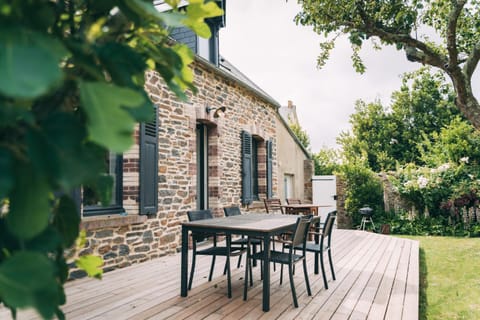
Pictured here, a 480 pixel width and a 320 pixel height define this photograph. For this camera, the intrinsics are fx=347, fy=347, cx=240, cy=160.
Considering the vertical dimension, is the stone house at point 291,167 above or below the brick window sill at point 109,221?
above

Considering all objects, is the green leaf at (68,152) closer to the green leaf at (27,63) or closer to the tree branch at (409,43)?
the green leaf at (27,63)

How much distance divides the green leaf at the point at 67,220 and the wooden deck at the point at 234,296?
8.48 feet

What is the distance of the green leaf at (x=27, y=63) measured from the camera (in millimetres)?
457

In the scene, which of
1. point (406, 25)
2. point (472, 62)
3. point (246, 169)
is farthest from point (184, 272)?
point (472, 62)

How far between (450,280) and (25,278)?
5.83 meters

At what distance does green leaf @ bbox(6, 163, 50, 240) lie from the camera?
53 cm

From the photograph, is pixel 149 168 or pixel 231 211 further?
pixel 149 168

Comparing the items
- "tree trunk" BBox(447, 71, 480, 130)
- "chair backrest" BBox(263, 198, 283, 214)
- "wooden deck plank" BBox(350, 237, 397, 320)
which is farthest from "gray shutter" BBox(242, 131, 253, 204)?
"tree trunk" BBox(447, 71, 480, 130)

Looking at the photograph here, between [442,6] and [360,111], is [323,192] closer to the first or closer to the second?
[442,6]

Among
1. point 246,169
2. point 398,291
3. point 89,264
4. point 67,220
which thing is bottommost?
point 398,291

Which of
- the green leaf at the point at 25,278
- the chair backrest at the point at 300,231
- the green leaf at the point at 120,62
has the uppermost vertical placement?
the green leaf at the point at 120,62

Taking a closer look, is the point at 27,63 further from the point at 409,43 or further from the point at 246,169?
the point at 246,169

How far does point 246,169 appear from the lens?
8.25 m

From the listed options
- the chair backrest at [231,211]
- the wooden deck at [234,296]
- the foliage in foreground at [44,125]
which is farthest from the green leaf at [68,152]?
the chair backrest at [231,211]
